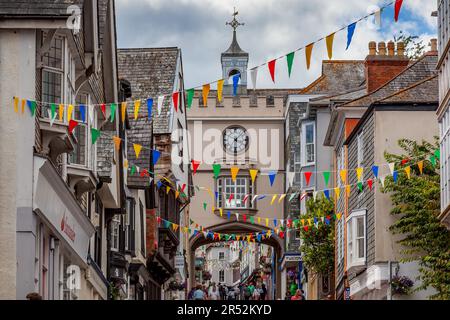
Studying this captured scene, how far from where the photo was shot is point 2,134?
67.6ft

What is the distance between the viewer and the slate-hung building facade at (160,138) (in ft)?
143

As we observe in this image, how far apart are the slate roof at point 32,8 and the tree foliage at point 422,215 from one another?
13431mm

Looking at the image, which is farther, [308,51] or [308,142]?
[308,142]

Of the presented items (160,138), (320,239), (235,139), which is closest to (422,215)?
(320,239)

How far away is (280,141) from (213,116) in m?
4.23

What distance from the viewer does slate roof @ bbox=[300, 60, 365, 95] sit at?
58219 millimetres

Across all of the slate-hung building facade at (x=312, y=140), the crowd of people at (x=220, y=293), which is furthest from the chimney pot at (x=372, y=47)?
the crowd of people at (x=220, y=293)

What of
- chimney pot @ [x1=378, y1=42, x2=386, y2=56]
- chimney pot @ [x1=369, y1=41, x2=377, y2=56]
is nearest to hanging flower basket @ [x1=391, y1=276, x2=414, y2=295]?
chimney pot @ [x1=369, y1=41, x2=377, y2=56]

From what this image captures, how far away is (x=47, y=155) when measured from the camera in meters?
21.9

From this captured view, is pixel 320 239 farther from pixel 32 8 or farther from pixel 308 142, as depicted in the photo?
pixel 32 8

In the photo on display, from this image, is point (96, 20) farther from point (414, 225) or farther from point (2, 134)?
point (414, 225)

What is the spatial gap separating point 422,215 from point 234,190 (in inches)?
1698

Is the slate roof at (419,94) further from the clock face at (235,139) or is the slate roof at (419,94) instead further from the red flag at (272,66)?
the clock face at (235,139)

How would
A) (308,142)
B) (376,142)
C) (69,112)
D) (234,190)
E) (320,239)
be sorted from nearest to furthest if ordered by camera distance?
(69,112), (376,142), (320,239), (308,142), (234,190)
